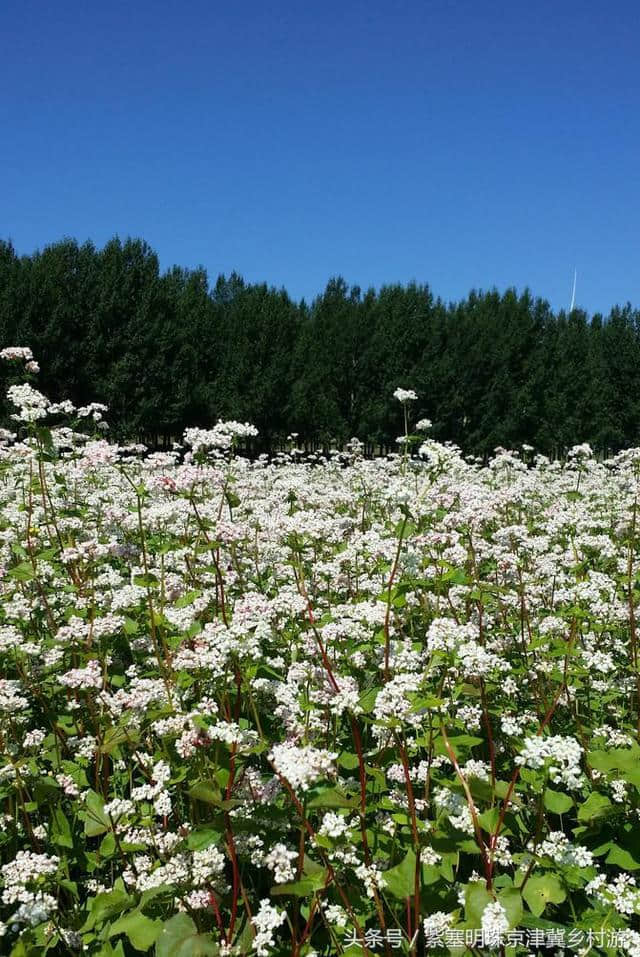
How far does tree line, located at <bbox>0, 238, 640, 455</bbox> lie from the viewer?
32625 mm

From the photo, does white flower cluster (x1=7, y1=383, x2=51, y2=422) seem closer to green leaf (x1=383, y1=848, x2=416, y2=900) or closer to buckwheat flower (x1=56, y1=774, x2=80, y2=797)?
buckwheat flower (x1=56, y1=774, x2=80, y2=797)

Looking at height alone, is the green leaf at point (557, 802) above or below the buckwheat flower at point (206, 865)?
above

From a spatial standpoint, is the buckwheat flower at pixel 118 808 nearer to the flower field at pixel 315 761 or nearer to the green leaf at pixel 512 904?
the flower field at pixel 315 761

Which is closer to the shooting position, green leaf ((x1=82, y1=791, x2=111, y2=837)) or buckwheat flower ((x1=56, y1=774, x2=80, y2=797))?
green leaf ((x1=82, y1=791, x2=111, y2=837))

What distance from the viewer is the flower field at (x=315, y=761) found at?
8.16ft

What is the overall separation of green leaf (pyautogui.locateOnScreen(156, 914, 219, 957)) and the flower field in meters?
0.01

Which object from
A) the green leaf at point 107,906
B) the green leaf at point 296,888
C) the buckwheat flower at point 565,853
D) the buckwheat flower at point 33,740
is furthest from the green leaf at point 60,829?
the buckwheat flower at point 565,853

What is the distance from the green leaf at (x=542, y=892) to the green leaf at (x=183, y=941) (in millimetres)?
1283

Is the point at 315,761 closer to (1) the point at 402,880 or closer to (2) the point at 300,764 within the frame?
(2) the point at 300,764

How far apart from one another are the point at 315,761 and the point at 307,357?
38609 millimetres

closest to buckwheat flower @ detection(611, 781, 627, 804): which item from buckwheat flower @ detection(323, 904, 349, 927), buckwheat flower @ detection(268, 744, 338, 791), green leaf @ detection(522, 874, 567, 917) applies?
green leaf @ detection(522, 874, 567, 917)

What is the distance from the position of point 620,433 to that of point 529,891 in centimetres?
4686

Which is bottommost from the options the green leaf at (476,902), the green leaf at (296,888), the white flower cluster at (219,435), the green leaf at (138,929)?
the green leaf at (138,929)

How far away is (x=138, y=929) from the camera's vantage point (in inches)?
97.8
